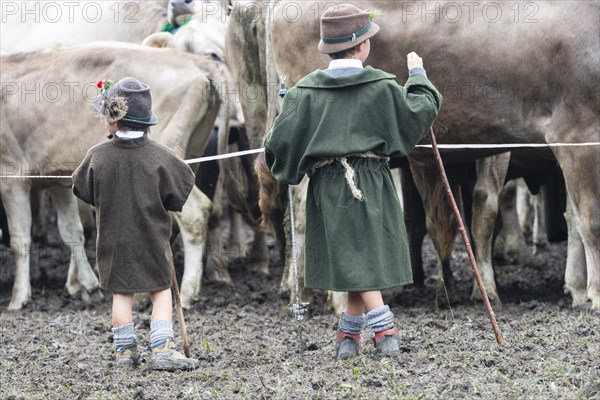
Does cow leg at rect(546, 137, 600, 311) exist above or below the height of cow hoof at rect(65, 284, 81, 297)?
above

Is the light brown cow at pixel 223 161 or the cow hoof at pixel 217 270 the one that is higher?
the light brown cow at pixel 223 161

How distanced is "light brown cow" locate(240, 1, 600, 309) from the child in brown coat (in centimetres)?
231

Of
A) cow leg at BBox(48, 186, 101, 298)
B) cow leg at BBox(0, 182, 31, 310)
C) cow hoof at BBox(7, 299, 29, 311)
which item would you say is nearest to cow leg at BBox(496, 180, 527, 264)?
cow leg at BBox(48, 186, 101, 298)

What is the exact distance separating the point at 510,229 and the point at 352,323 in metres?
6.27

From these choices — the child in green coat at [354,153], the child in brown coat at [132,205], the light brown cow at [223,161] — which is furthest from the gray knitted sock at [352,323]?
the light brown cow at [223,161]

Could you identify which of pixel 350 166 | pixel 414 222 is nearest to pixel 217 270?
pixel 414 222

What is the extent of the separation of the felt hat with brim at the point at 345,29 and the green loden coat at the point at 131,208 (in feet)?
3.63

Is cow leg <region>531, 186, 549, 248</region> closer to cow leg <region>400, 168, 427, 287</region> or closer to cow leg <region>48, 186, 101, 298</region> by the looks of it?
cow leg <region>400, 168, 427, 287</region>

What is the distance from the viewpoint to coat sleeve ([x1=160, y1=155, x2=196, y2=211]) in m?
6.80

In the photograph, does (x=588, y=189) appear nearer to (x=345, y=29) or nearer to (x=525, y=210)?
(x=345, y=29)

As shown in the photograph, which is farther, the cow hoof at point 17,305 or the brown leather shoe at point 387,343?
the cow hoof at point 17,305

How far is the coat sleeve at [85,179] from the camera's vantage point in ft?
22.3

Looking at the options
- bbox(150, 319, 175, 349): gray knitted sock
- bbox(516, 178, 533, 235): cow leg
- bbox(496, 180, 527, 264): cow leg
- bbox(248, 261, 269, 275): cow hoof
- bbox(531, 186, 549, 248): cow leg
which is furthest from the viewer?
bbox(516, 178, 533, 235): cow leg

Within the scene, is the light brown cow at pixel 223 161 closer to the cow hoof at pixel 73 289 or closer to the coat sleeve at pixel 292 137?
the cow hoof at pixel 73 289
